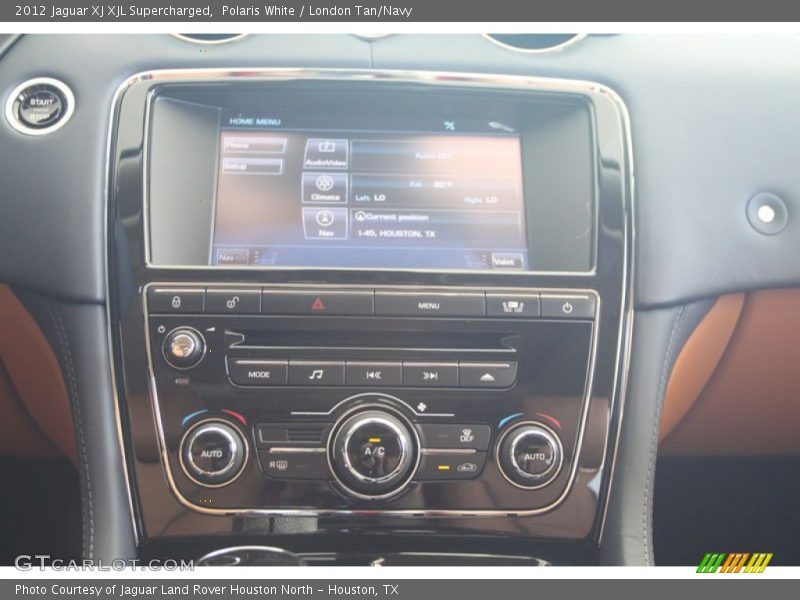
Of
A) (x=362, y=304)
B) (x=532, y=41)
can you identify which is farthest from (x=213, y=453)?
(x=532, y=41)

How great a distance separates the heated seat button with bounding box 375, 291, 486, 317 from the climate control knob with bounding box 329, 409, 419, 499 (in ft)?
0.50

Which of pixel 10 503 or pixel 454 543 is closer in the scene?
pixel 454 543

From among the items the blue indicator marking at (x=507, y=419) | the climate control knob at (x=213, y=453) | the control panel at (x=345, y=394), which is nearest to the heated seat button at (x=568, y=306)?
the control panel at (x=345, y=394)

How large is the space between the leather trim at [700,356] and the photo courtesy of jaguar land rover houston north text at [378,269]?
0.06m

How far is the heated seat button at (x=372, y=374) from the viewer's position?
1.02 metres

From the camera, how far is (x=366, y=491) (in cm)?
100

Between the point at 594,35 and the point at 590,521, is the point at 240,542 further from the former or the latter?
the point at 594,35

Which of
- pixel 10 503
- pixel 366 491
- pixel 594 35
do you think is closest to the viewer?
pixel 366 491

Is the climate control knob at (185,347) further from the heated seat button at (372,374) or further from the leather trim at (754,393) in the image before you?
the leather trim at (754,393)

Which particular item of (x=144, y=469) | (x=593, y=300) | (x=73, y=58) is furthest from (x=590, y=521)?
(x=73, y=58)

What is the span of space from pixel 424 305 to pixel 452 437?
0.64 ft

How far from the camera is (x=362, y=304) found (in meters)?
1.02

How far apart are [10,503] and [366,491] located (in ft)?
3.37

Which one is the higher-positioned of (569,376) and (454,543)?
(569,376)
